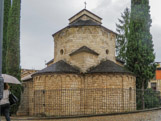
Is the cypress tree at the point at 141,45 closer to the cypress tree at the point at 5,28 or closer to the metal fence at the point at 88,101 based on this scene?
the metal fence at the point at 88,101

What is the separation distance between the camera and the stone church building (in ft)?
50.1

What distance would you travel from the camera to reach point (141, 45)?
17.0 m

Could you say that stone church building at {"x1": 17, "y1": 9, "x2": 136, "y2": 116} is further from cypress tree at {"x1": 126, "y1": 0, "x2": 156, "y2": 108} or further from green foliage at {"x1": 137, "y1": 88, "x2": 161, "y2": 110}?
cypress tree at {"x1": 126, "y1": 0, "x2": 156, "y2": 108}

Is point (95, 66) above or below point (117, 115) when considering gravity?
above

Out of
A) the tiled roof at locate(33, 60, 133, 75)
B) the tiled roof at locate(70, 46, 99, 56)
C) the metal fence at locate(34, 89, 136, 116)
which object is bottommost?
the metal fence at locate(34, 89, 136, 116)

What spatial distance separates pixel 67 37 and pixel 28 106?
721cm

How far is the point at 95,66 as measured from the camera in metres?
18.0

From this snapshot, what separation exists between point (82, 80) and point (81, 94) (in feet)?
3.89

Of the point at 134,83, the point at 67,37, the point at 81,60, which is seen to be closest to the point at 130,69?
the point at 134,83

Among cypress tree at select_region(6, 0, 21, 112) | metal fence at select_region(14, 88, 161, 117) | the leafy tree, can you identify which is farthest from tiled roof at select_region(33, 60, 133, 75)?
the leafy tree

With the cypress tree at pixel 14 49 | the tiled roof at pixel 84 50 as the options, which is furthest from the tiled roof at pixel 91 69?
the cypress tree at pixel 14 49

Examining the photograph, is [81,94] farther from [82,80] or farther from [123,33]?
[123,33]

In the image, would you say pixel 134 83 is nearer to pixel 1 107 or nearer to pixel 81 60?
pixel 81 60

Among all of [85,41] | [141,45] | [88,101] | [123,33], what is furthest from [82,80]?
[123,33]
